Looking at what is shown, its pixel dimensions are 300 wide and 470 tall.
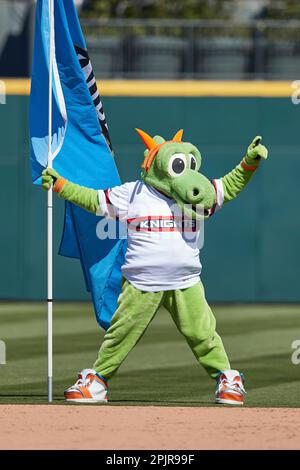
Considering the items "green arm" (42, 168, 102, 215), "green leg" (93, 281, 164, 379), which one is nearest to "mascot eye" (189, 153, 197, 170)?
"green arm" (42, 168, 102, 215)

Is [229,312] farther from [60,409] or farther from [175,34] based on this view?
[60,409]

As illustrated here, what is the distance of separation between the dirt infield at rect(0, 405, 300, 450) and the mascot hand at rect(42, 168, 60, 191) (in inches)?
67.1

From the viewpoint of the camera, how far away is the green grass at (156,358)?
1123 cm

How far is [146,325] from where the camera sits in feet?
33.7

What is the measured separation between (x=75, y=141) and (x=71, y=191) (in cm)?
94

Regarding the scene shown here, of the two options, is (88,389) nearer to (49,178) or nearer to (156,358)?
(49,178)

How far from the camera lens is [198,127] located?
886 inches

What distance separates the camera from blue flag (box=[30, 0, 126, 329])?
35.8ft

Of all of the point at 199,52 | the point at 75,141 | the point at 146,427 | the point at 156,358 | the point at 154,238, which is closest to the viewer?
the point at 146,427

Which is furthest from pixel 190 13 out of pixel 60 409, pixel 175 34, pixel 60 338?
pixel 60 409

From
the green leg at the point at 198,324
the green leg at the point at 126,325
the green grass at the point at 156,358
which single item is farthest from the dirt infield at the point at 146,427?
the green grass at the point at 156,358

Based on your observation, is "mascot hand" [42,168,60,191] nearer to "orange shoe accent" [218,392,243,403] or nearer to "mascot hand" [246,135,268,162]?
"mascot hand" [246,135,268,162]

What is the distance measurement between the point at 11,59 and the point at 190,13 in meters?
7.93

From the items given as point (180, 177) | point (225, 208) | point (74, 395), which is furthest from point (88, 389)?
point (225, 208)
